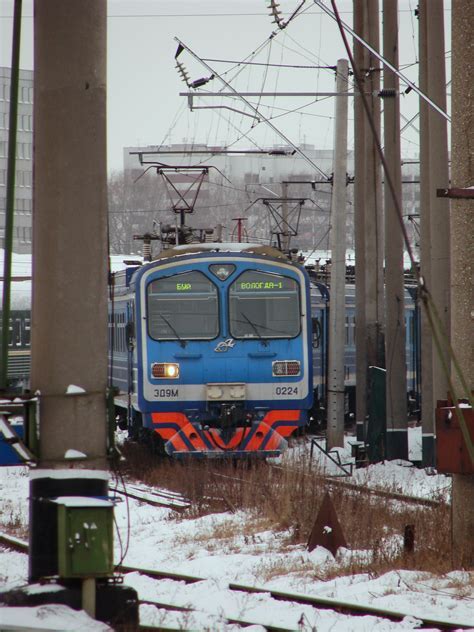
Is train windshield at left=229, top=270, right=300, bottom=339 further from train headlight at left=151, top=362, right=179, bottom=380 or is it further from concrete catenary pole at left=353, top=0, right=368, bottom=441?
concrete catenary pole at left=353, top=0, right=368, bottom=441

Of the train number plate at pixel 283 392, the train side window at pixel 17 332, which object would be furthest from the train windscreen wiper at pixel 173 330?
the train side window at pixel 17 332

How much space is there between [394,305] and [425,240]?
58.6 inches

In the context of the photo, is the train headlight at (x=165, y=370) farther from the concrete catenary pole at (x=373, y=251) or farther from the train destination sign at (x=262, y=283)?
the concrete catenary pole at (x=373, y=251)

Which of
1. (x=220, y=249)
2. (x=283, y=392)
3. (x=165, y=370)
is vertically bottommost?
(x=283, y=392)

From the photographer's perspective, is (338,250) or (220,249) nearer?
(220,249)

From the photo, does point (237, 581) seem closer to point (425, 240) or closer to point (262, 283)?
point (262, 283)

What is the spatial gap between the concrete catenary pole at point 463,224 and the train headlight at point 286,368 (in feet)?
27.0

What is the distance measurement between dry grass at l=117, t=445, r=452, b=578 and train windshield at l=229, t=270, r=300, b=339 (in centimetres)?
209

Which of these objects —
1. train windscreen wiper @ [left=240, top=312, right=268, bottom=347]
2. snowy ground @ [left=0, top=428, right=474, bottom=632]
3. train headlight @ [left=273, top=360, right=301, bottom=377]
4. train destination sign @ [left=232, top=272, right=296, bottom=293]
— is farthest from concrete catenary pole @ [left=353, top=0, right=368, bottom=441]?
snowy ground @ [left=0, top=428, right=474, bottom=632]

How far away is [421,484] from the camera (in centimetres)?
1507

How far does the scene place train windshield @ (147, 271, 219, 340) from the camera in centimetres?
1688

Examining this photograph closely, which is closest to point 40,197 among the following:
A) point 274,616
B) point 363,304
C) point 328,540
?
point 274,616

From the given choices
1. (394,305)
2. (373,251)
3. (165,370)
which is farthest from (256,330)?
(373,251)

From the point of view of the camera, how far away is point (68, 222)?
6.89 meters
